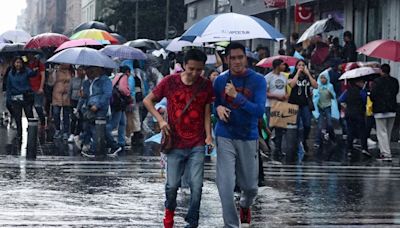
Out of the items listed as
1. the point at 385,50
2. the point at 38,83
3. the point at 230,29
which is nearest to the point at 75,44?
the point at 38,83

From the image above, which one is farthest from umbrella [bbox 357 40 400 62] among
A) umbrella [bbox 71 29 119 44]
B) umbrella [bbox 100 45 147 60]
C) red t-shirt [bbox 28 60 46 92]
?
umbrella [bbox 71 29 119 44]

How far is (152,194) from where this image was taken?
12.2m

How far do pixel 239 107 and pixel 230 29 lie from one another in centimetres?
320

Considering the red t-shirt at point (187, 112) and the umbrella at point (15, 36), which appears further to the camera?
the umbrella at point (15, 36)

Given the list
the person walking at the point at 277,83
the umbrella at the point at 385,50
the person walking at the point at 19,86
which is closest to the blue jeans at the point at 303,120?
the person walking at the point at 277,83

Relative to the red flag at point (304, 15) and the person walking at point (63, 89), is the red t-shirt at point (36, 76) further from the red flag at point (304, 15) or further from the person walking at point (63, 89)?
the red flag at point (304, 15)

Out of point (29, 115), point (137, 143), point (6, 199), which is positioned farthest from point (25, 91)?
point (6, 199)

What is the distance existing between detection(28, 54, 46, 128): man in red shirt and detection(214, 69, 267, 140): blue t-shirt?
11611 millimetres

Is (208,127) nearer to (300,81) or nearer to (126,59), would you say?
(300,81)

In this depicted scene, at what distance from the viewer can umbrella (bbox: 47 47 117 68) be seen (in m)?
17.2

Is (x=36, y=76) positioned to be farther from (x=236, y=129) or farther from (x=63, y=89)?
(x=236, y=129)

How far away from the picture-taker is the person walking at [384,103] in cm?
1767

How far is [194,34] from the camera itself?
11898 millimetres

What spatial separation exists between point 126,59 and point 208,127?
12663 millimetres
